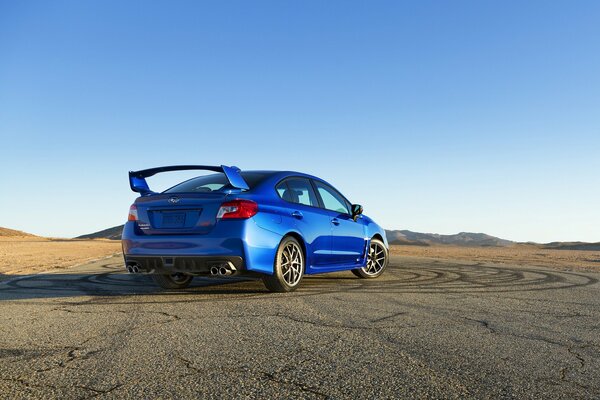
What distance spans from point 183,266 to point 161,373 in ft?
10.6

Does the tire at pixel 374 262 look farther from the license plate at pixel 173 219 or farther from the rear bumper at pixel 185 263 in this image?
Result: the license plate at pixel 173 219

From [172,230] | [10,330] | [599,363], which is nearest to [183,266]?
[172,230]

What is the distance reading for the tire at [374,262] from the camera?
9.46 metres

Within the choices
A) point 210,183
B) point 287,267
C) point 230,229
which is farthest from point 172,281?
point 230,229

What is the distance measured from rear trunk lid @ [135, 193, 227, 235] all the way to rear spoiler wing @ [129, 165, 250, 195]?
26cm

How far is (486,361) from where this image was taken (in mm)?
3615

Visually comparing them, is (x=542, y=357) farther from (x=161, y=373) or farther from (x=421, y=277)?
(x=421, y=277)

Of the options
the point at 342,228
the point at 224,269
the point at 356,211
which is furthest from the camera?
the point at 356,211

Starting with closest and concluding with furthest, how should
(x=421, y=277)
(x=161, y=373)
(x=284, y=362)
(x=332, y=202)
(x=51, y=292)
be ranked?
1. (x=161, y=373)
2. (x=284, y=362)
3. (x=51, y=292)
4. (x=332, y=202)
5. (x=421, y=277)

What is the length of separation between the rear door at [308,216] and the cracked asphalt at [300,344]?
654 millimetres

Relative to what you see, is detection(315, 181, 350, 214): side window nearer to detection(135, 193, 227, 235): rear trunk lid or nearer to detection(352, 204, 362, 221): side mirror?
detection(352, 204, 362, 221): side mirror

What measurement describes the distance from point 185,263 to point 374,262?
4122mm

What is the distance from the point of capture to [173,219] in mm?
6691

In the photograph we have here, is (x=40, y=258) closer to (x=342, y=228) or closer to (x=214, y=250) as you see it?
(x=342, y=228)
